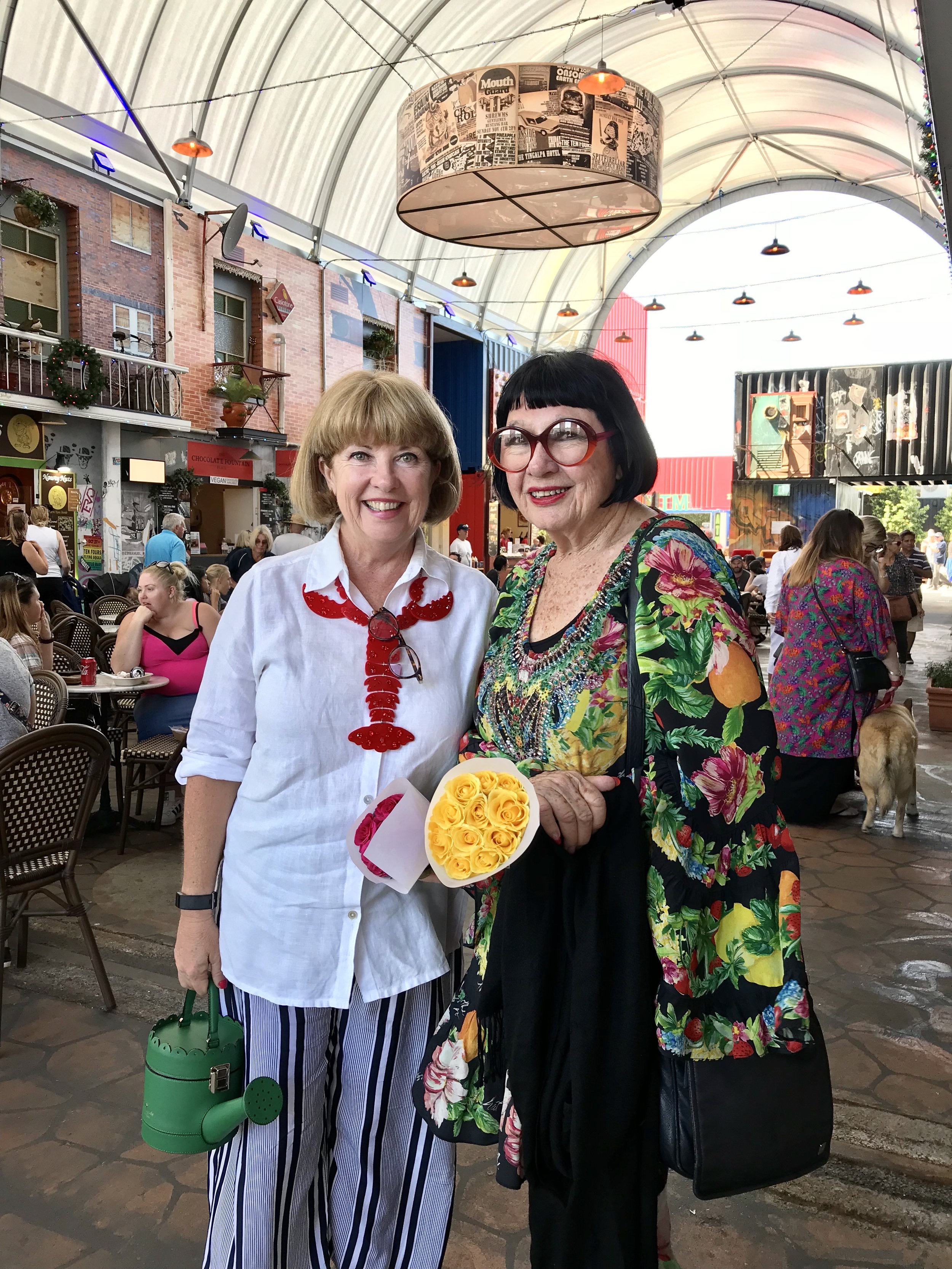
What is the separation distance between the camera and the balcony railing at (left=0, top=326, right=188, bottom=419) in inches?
439

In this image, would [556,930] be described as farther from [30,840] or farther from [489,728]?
[30,840]

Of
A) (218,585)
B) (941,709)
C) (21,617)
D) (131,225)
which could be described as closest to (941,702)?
(941,709)

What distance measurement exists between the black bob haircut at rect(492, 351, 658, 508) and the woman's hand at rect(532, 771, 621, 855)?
1.72 feet

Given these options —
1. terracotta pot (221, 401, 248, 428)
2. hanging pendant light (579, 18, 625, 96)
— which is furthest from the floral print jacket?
terracotta pot (221, 401, 248, 428)

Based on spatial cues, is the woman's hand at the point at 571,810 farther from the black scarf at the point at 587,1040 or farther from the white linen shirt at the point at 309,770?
the white linen shirt at the point at 309,770

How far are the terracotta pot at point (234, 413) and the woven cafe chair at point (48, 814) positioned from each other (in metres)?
12.2

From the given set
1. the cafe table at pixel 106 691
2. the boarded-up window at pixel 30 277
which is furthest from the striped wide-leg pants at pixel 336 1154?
the boarded-up window at pixel 30 277

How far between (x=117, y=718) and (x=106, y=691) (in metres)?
0.86

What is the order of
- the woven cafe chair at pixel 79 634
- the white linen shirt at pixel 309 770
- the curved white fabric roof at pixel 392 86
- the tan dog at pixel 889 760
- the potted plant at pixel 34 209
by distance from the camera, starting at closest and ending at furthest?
the white linen shirt at pixel 309 770 < the tan dog at pixel 889 760 < the woven cafe chair at pixel 79 634 < the potted plant at pixel 34 209 < the curved white fabric roof at pixel 392 86

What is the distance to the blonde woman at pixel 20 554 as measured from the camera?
25.9 ft

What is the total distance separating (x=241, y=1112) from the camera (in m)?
1.61

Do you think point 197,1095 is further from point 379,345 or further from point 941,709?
point 379,345

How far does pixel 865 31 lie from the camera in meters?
13.8

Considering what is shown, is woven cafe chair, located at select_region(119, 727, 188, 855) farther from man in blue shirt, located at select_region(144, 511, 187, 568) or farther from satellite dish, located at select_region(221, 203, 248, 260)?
satellite dish, located at select_region(221, 203, 248, 260)
